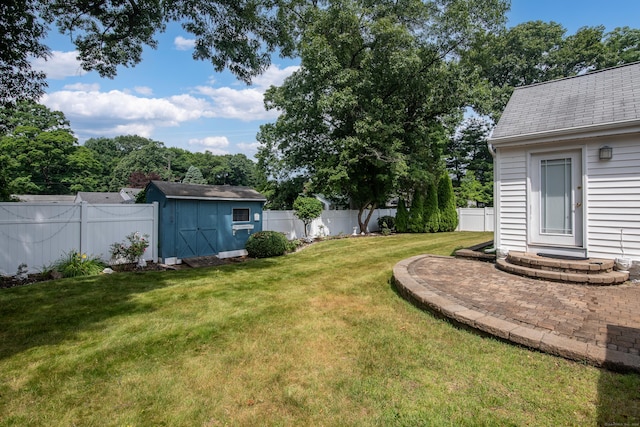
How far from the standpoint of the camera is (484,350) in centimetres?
296

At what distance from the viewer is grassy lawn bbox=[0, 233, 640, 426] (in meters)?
2.11

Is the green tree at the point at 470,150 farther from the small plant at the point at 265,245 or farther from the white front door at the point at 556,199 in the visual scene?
the white front door at the point at 556,199

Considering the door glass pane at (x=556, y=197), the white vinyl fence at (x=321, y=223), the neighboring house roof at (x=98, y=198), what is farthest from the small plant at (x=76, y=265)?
the neighboring house roof at (x=98, y=198)

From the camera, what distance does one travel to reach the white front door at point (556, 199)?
18.6ft

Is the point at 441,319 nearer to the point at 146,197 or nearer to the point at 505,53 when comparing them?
the point at 146,197

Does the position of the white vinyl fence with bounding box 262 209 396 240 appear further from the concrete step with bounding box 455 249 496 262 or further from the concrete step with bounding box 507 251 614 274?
the concrete step with bounding box 507 251 614 274

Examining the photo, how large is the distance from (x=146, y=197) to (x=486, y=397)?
970 centimetres

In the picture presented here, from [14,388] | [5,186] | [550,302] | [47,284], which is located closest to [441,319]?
[550,302]

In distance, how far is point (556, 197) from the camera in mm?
5891

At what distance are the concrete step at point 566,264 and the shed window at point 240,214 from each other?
7801 millimetres

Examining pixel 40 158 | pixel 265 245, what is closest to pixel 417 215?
pixel 265 245

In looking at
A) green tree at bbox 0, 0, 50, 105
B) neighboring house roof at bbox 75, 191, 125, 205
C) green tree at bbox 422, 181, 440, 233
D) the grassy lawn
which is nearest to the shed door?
green tree at bbox 0, 0, 50, 105

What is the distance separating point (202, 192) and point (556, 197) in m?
8.81

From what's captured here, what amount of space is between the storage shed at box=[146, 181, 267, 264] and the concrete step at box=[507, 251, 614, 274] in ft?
25.5
